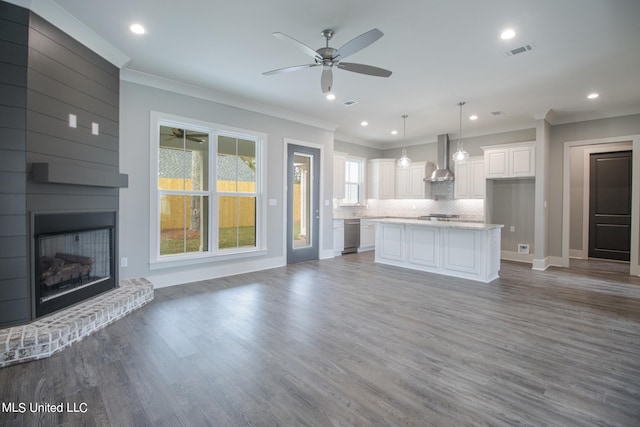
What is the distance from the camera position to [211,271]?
4918mm

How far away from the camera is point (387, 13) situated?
2.80m

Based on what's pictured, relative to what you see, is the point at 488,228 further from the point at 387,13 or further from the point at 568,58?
the point at 387,13

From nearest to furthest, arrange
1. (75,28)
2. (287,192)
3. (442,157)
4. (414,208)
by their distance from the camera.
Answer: (75,28)
(287,192)
(442,157)
(414,208)

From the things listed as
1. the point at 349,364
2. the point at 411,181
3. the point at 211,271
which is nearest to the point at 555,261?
the point at 411,181

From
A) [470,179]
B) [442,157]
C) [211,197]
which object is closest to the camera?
[211,197]

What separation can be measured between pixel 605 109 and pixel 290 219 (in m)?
6.26

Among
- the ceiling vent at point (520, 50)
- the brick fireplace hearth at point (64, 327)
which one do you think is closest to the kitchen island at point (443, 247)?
the ceiling vent at point (520, 50)

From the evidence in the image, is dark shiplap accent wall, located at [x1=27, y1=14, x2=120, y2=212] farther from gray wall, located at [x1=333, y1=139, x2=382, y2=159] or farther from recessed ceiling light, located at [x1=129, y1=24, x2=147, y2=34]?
gray wall, located at [x1=333, y1=139, x2=382, y2=159]

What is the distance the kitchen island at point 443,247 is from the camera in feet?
15.9

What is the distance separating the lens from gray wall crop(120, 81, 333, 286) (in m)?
4.05

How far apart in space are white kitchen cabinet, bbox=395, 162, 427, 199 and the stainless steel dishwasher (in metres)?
1.67

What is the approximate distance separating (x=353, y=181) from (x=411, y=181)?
5.22ft

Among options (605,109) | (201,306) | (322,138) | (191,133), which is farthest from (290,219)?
(605,109)

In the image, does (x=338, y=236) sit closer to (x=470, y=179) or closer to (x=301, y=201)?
(x=301, y=201)
